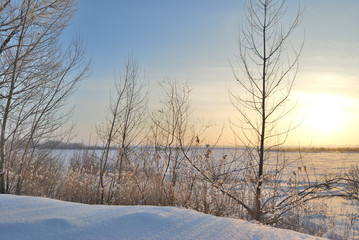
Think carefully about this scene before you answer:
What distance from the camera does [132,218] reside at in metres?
1.35

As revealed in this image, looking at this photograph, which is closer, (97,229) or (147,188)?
(97,229)

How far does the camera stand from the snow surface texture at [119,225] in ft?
3.94

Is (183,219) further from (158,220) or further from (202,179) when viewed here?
(202,179)

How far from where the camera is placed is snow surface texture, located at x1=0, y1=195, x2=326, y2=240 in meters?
1.20

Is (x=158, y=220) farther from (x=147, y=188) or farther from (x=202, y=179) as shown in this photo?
(x=147, y=188)

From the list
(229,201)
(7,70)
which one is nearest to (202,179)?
(229,201)

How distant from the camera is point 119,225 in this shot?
50.4 inches

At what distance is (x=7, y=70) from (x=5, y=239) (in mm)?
4907

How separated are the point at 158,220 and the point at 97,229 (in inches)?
11.4

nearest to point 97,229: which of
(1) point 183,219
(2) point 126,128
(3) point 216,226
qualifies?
(1) point 183,219

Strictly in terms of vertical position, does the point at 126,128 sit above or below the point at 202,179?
above

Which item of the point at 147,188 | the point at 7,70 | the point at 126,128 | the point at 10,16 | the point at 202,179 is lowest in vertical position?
the point at 147,188

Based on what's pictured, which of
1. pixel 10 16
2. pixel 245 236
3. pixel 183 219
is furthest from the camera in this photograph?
pixel 10 16

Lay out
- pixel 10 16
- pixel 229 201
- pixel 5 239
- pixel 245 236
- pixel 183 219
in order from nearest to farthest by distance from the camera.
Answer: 1. pixel 5 239
2. pixel 245 236
3. pixel 183 219
4. pixel 229 201
5. pixel 10 16
